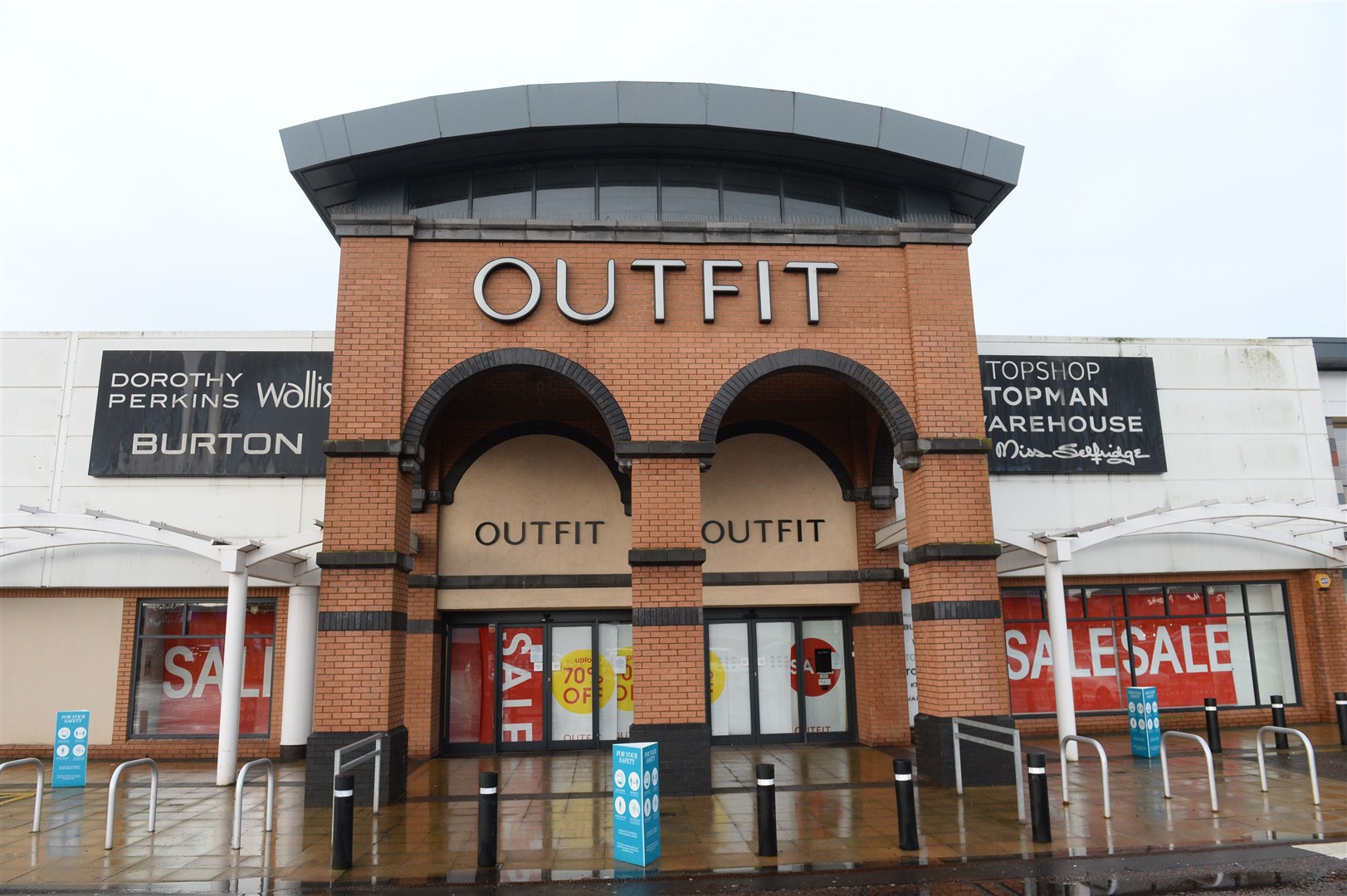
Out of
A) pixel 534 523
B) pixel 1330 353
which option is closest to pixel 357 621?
pixel 534 523

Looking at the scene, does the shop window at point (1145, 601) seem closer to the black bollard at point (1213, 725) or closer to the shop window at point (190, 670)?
the black bollard at point (1213, 725)

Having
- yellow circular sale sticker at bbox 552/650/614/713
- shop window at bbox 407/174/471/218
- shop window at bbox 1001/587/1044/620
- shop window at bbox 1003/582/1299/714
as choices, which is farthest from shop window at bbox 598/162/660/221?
shop window at bbox 1003/582/1299/714

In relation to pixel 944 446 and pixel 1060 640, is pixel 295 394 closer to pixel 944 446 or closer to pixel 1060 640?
pixel 944 446

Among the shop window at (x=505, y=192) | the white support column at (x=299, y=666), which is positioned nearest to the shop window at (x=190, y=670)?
the white support column at (x=299, y=666)

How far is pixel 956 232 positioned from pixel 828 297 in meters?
2.21

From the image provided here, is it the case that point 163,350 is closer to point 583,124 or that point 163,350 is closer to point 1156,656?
point 583,124

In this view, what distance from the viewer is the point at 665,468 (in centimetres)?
1220

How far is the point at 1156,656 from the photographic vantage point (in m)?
17.0

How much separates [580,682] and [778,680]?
11.7ft

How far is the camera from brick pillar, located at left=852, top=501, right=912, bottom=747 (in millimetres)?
15273

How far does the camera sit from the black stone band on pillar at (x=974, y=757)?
37.4 ft

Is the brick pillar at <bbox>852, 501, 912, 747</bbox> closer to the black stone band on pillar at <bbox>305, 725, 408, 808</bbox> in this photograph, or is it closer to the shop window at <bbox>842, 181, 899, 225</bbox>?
the shop window at <bbox>842, 181, 899, 225</bbox>

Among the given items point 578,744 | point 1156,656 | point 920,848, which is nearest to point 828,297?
point 920,848

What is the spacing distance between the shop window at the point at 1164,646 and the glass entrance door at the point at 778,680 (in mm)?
3534
